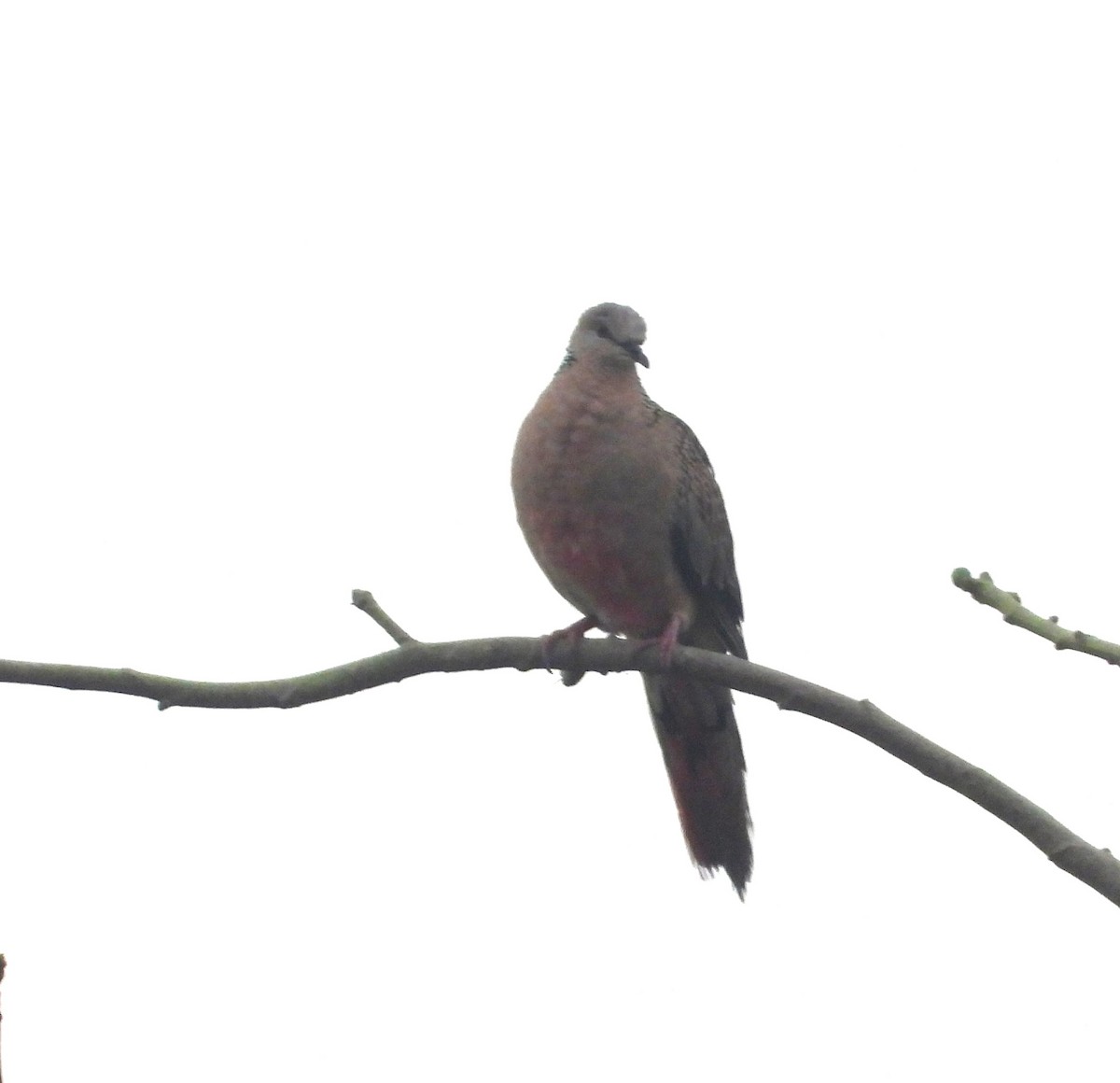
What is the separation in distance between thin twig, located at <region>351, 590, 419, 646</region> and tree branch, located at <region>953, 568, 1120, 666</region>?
1.36 metres

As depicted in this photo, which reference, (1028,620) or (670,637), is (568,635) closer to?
(670,637)

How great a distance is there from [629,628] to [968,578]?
276 cm

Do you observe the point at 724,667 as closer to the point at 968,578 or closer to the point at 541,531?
the point at 968,578

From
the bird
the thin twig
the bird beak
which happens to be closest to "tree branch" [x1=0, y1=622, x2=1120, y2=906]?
the thin twig

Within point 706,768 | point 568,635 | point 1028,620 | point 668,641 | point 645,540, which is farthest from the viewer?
point 706,768

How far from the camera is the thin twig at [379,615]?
378cm

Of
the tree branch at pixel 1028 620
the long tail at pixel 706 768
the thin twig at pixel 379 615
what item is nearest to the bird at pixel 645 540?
the long tail at pixel 706 768

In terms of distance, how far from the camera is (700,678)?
12.7 ft

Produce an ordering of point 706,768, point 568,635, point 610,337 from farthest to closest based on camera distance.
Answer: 1. point 610,337
2. point 706,768
3. point 568,635

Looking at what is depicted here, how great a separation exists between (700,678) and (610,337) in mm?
2238

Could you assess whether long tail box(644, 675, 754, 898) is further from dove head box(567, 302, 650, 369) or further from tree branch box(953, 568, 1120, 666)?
tree branch box(953, 568, 1120, 666)

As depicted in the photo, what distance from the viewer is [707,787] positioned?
567 centimetres

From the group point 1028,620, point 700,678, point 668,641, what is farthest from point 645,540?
point 1028,620

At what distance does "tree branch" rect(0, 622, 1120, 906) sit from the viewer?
315cm
